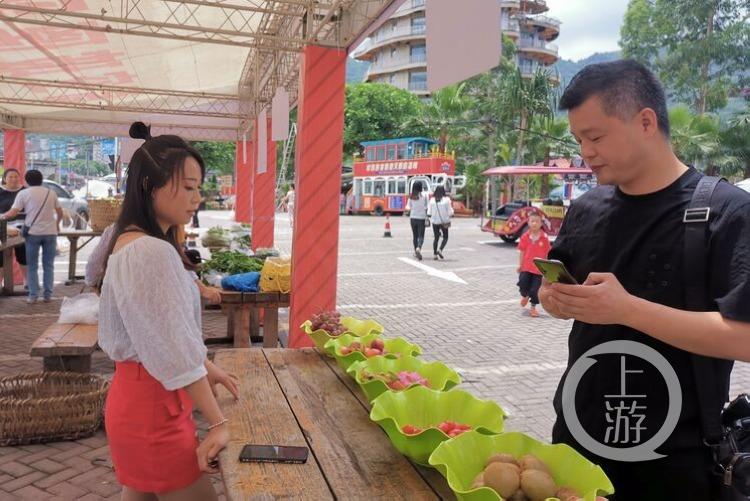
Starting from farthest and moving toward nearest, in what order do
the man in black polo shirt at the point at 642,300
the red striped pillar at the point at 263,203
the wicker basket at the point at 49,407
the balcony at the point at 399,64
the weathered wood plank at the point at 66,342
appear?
the balcony at the point at 399,64
the red striped pillar at the point at 263,203
the weathered wood plank at the point at 66,342
the wicker basket at the point at 49,407
the man in black polo shirt at the point at 642,300

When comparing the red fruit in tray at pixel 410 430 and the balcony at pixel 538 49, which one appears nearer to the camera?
the red fruit in tray at pixel 410 430

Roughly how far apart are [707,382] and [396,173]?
105 ft

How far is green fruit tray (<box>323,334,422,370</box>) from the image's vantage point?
8.24ft

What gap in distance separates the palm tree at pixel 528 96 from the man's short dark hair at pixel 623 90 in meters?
28.4

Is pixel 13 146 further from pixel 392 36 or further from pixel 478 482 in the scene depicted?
pixel 392 36

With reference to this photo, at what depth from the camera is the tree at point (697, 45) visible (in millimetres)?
29203

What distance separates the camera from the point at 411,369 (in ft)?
7.91

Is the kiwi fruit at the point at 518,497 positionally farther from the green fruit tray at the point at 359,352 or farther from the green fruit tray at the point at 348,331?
the green fruit tray at the point at 348,331

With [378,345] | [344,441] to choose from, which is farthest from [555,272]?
[378,345]

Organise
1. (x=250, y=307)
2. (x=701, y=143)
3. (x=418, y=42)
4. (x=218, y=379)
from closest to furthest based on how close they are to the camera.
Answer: (x=218, y=379), (x=250, y=307), (x=701, y=143), (x=418, y=42)

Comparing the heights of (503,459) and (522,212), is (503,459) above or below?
below

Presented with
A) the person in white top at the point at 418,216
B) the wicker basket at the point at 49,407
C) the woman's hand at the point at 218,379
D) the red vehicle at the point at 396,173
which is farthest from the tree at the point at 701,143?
the woman's hand at the point at 218,379

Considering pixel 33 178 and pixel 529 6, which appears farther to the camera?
pixel 529 6

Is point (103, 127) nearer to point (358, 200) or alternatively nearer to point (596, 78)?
point (596, 78)
